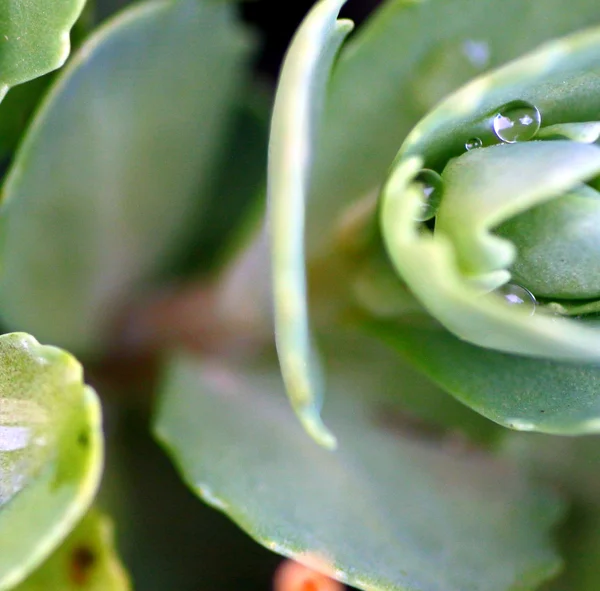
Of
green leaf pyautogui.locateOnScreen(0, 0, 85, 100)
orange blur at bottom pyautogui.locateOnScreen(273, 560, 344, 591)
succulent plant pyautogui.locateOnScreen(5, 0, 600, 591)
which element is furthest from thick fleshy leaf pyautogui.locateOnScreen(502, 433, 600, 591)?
green leaf pyautogui.locateOnScreen(0, 0, 85, 100)

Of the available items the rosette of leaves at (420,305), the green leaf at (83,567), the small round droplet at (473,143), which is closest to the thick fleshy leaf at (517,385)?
the rosette of leaves at (420,305)

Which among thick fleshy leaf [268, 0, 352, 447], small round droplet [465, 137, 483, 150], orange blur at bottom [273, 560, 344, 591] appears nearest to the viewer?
thick fleshy leaf [268, 0, 352, 447]

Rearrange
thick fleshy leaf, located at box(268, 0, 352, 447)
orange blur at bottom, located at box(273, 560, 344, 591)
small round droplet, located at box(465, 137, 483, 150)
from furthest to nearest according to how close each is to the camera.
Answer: orange blur at bottom, located at box(273, 560, 344, 591) < small round droplet, located at box(465, 137, 483, 150) < thick fleshy leaf, located at box(268, 0, 352, 447)

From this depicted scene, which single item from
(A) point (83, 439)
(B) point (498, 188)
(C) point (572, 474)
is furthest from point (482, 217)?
(C) point (572, 474)

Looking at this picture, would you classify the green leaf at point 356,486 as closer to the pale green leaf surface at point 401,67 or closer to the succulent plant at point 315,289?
the succulent plant at point 315,289

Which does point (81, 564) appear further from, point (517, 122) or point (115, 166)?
point (517, 122)

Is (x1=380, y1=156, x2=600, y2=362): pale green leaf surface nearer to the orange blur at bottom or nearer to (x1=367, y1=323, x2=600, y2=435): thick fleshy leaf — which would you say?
(x1=367, y1=323, x2=600, y2=435): thick fleshy leaf
